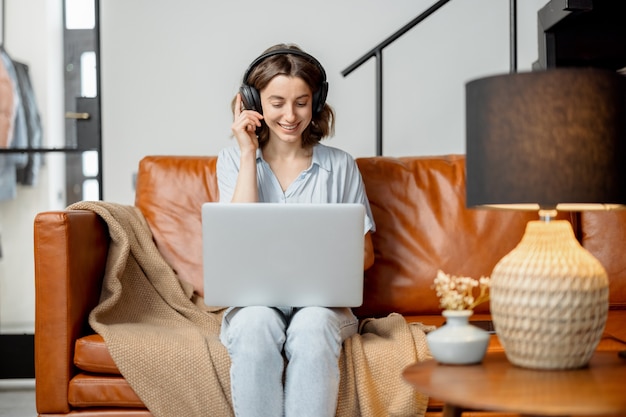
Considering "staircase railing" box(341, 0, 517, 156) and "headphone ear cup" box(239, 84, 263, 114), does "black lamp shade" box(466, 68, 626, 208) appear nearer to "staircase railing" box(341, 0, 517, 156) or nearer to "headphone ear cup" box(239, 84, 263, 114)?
"headphone ear cup" box(239, 84, 263, 114)

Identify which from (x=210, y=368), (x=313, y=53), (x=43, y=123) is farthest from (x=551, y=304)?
(x=43, y=123)

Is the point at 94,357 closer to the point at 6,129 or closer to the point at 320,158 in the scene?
the point at 320,158

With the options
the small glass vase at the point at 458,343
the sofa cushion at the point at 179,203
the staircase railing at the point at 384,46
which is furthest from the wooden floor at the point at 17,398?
the small glass vase at the point at 458,343

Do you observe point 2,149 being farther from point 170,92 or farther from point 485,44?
point 485,44

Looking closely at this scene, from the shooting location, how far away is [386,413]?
199cm

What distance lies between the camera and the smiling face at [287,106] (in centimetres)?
227

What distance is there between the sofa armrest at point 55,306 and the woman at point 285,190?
376mm

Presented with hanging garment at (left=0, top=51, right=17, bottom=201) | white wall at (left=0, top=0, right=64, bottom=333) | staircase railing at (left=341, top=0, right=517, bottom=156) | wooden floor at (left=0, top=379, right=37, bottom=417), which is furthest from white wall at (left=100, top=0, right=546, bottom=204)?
wooden floor at (left=0, top=379, right=37, bottom=417)

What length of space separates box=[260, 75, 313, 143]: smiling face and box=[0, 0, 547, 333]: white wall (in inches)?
71.7

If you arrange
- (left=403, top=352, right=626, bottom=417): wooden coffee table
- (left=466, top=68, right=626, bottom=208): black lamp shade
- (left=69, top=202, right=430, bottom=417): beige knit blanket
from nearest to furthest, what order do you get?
Result: (left=403, top=352, right=626, bottom=417): wooden coffee table
(left=466, top=68, right=626, bottom=208): black lamp shade
(left=69, top=202, right=430, bottom=417): beige knit blanket

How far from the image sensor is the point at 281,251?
6.14 feet

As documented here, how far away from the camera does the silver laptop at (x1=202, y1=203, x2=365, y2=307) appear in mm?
1861

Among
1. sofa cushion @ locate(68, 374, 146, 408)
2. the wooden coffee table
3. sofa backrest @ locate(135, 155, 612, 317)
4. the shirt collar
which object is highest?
the shirt collar

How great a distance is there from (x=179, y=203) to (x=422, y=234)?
2.41 feet
